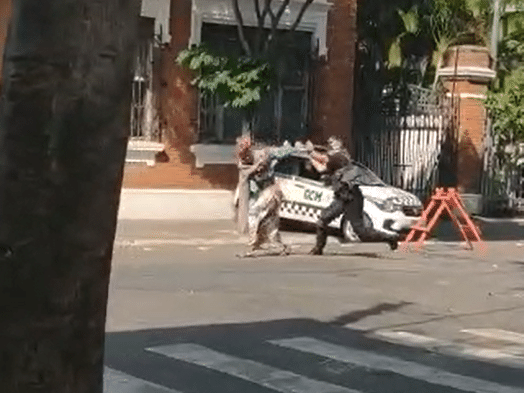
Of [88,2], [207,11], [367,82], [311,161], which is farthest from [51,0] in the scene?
[367,82]

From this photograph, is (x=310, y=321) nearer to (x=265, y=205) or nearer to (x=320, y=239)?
(x=265, y=205)

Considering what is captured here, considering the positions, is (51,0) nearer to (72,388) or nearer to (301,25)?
(72,388)

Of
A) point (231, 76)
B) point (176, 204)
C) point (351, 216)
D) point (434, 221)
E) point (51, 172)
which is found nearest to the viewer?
point (51, 172)

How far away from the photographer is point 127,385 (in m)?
7.40

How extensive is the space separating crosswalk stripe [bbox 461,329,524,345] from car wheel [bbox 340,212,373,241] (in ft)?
21.7

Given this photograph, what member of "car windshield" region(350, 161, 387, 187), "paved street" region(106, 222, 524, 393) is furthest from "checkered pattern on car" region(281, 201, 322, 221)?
"paved street" region(106, 222, 524, 393)

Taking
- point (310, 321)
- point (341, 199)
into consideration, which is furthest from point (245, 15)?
point (310, 321)

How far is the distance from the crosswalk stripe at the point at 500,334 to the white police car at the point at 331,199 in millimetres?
7275

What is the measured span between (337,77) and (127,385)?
51.6 feet

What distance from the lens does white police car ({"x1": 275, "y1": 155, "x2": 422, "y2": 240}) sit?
59.7ft

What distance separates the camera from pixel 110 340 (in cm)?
900

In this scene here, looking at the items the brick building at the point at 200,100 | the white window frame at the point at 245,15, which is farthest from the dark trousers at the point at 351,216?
the white window frame at the point at 245,15

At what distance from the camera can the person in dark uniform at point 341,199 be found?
16188mm

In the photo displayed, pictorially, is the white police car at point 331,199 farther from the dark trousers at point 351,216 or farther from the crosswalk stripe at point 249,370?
the crosswalk stripe at point 249,370
